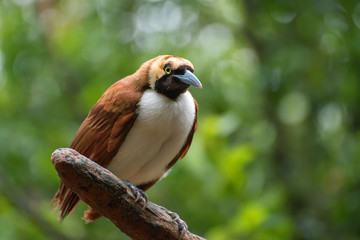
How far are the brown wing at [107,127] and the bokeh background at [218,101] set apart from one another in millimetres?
1628

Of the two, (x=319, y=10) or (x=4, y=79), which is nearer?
(x=319, y=10)

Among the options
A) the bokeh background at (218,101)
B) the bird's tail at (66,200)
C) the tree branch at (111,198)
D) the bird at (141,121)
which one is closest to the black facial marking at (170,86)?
the bird at (141,121)

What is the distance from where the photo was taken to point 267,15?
5848mm

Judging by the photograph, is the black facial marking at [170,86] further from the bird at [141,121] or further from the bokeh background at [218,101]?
the bokeh background at [218,101]

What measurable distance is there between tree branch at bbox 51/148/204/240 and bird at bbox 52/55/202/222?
511mm

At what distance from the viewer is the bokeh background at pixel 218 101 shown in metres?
5.20

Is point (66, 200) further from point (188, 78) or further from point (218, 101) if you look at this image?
point (218, 101)

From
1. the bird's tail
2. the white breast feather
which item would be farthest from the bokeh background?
the bird's tail

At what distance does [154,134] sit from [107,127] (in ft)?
1.08

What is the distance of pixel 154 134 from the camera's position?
3.43m

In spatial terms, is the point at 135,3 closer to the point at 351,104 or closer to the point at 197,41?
the point at 197,41

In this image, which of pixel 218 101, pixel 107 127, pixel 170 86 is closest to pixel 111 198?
pixel 107 127

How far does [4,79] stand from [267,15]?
347 cm

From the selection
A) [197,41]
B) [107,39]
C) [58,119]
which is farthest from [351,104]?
Result: [58,119]
